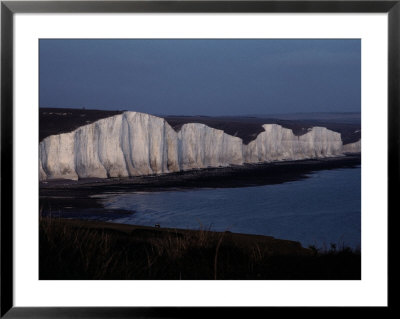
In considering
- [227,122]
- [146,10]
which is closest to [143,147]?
[227,122]

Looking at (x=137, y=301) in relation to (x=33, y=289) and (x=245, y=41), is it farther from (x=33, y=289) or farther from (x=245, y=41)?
(x=245, y=41)

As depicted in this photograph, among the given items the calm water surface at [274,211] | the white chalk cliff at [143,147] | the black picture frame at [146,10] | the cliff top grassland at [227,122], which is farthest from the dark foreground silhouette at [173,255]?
the cliff top grassland at [227,122]

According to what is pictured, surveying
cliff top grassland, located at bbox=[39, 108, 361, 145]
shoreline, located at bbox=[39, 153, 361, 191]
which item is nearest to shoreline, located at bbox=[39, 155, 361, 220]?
shoreline, located at bbox=[39, 153, 361, 191]

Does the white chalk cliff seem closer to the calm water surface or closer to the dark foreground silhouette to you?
the calm water surface

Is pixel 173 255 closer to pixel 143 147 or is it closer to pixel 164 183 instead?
pixel 164 183

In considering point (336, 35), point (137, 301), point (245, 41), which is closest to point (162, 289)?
point (137, 301)

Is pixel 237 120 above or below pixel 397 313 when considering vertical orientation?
above
